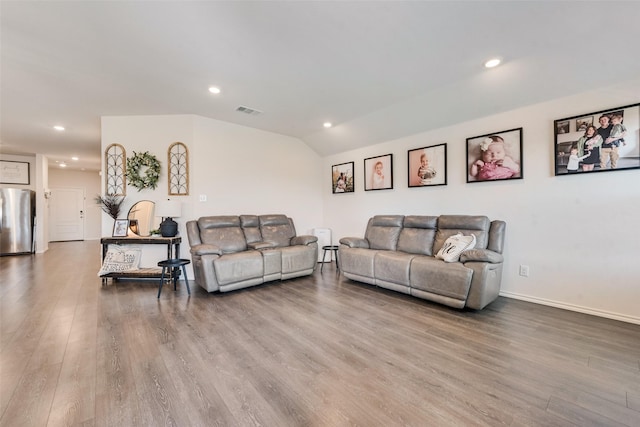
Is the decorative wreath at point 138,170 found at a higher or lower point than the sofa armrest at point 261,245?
higher

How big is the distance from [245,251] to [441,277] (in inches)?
105

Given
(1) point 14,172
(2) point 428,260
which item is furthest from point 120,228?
(1) point 14,172

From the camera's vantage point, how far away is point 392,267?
3428 mm

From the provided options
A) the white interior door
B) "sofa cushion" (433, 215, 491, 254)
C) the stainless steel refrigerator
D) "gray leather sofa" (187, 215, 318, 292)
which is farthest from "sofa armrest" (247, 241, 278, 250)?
the white interior door

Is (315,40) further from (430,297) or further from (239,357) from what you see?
(430,297)

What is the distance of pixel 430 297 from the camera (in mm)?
3055

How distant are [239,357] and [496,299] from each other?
9.86 feet

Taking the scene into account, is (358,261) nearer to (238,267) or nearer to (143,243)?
(238,267)

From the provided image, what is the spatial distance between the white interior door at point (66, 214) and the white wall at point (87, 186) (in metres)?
0.11

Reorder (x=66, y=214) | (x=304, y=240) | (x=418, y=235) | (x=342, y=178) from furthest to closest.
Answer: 1. (x=66, y=214)
2. (x=342, y=178)
3. (x=304, y=240)
4. (x=418, y=235)

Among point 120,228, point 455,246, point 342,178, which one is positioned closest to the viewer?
point 455,246

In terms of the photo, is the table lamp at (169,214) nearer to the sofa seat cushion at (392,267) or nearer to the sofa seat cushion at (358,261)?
the sofa seat cushion at (358,261)

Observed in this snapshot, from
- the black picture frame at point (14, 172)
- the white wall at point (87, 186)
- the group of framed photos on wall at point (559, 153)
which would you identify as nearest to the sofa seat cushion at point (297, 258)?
the group of framed photos on wall at point (559, 153)

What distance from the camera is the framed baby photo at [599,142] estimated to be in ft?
8.34
